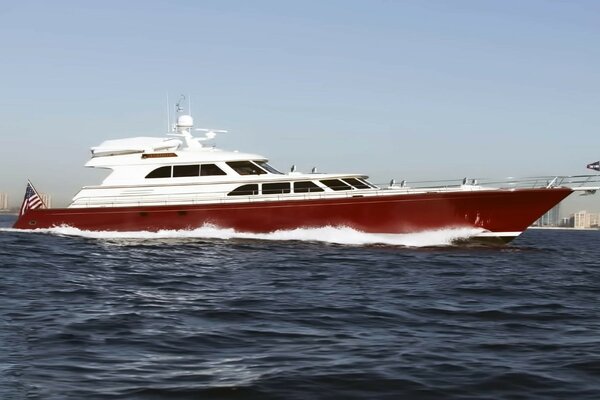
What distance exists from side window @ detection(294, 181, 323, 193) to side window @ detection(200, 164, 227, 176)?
2797 millimetres

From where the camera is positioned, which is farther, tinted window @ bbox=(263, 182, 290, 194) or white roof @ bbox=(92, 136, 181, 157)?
white roof @ bbox=(92, 136, 181, 157)

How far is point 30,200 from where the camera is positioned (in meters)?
26.0

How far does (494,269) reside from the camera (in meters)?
15.2

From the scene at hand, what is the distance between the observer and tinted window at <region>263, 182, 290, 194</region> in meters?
23.6

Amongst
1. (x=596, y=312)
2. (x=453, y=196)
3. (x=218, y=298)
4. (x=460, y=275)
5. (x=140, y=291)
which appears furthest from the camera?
(x=453, y=196)

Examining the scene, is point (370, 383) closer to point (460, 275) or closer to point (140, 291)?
point (140, 291)

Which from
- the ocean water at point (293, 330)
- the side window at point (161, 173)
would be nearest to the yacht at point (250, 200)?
the side window at point (161, 173)

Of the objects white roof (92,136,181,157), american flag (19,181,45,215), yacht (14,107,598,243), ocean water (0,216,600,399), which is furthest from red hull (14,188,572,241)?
american flag (19,181,45,215)

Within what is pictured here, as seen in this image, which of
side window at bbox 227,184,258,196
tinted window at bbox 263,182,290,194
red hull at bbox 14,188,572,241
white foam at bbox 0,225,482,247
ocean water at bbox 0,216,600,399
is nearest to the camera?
ocean water at bbox 0,216,600,399

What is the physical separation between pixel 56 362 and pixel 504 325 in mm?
5228

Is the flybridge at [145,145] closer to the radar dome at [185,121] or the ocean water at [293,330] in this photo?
the radar dome at [185,121]

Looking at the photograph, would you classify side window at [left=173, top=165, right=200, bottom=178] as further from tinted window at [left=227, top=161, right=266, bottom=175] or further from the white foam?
the white foam

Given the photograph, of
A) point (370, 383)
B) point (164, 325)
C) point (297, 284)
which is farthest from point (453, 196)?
point (370, 383)

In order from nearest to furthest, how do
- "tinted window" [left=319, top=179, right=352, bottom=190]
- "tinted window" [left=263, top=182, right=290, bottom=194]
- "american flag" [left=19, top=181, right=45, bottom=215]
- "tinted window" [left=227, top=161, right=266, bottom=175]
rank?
1. "tinted window" [left=319, top=179, right=352, bottom=190]
2. "tinted window" [left=263, top=182, right=290, bottom=194]
3. "tinted window" [left=227, top=161, right=266, bottom=175]
4. "american flag" [left=19, top=181, right=45, bottom=215]
